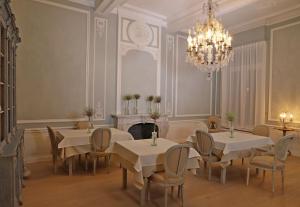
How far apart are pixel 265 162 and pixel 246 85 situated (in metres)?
3.83

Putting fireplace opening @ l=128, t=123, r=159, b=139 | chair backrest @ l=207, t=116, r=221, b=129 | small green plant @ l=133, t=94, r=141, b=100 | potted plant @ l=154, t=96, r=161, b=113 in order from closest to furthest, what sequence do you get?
small green plant @ l=133, t=94, r=141, b=100
fireplace opening @ l=128, t=123, r=159, b=139
potted plant @ l=154, t=96, r=161, b=113
chair backrest @ l=207, t=116, r=221, b=129

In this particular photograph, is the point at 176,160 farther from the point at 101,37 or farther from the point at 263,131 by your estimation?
the point at 101,37

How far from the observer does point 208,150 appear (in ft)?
14.0

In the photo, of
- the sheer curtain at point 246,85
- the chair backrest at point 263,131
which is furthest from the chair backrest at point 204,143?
the sheer curtain at point 246,85

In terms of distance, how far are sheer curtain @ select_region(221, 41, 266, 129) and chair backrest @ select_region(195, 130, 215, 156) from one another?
10.8ft

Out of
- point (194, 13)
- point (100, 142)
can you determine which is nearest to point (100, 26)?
point (194, 13)

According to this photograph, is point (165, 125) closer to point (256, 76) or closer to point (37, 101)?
point (256, 76)

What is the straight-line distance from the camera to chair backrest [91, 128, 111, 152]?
14.5 feet

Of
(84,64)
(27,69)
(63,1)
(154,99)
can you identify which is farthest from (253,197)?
(63,1)

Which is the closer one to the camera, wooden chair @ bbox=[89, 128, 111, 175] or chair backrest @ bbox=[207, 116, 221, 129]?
wooden chair @ bbox=[89, 128, 111, 175]

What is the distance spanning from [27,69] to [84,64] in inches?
50.2

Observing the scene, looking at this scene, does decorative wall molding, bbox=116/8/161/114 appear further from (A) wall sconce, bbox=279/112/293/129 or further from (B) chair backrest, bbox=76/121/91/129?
(A) wall sconce, bbox=279/112/293/129

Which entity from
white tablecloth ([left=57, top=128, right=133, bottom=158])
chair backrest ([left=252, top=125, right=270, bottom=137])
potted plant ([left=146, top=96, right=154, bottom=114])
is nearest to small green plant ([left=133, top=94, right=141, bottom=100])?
potted plant ([left=146, top=96, right=154, bottom=114])

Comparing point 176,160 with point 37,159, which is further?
point 37,159
